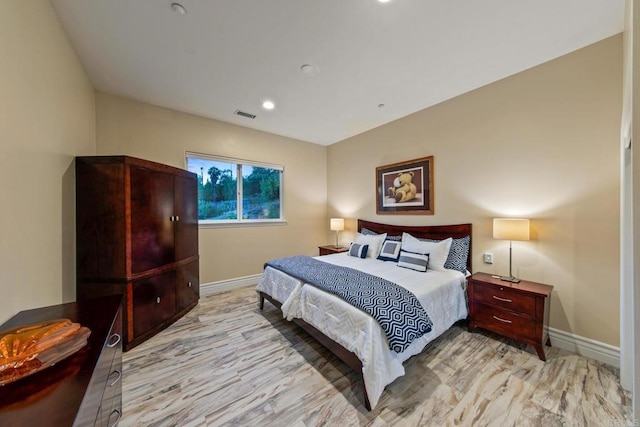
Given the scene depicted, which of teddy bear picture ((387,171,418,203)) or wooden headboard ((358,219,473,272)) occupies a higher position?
teddy bear picture ((387,171,418,203))

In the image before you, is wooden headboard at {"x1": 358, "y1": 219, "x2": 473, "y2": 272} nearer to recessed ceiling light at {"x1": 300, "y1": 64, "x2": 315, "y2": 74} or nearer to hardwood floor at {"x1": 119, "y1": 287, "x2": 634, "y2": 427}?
hardwood floor at {"x1": 119, "y1": 287, "x2": 634, "y2": 427}

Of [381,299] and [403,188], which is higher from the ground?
[403,188]

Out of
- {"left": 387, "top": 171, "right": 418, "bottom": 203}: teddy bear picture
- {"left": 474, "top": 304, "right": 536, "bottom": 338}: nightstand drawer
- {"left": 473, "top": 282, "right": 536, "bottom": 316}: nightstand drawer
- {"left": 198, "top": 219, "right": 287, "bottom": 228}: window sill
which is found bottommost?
{"left": 474, "top": 304, "right": 536, "bottom": 338}: nightstand drawer

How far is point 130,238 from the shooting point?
7.45 feet

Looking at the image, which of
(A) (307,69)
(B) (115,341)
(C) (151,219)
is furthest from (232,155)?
(B) (115,341)

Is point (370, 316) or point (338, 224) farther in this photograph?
point (338, 224)

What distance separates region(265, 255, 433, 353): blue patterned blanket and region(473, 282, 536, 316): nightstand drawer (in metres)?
0.92

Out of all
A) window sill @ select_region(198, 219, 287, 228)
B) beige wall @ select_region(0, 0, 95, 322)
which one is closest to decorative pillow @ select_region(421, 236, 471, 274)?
window sill @ select_region(198, 219, 287, 228)

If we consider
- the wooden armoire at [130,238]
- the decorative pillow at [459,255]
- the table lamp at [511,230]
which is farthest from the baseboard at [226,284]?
the table lamp at [511,230]

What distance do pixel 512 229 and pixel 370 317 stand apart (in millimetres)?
1744

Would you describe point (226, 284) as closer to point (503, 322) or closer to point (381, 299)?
point (381, 299)

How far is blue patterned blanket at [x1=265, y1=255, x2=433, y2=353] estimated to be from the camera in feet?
5.42

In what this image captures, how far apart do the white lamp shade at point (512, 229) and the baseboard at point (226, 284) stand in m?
3.59

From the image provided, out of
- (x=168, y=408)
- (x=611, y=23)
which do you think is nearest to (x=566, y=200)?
(x=611, y=23)
